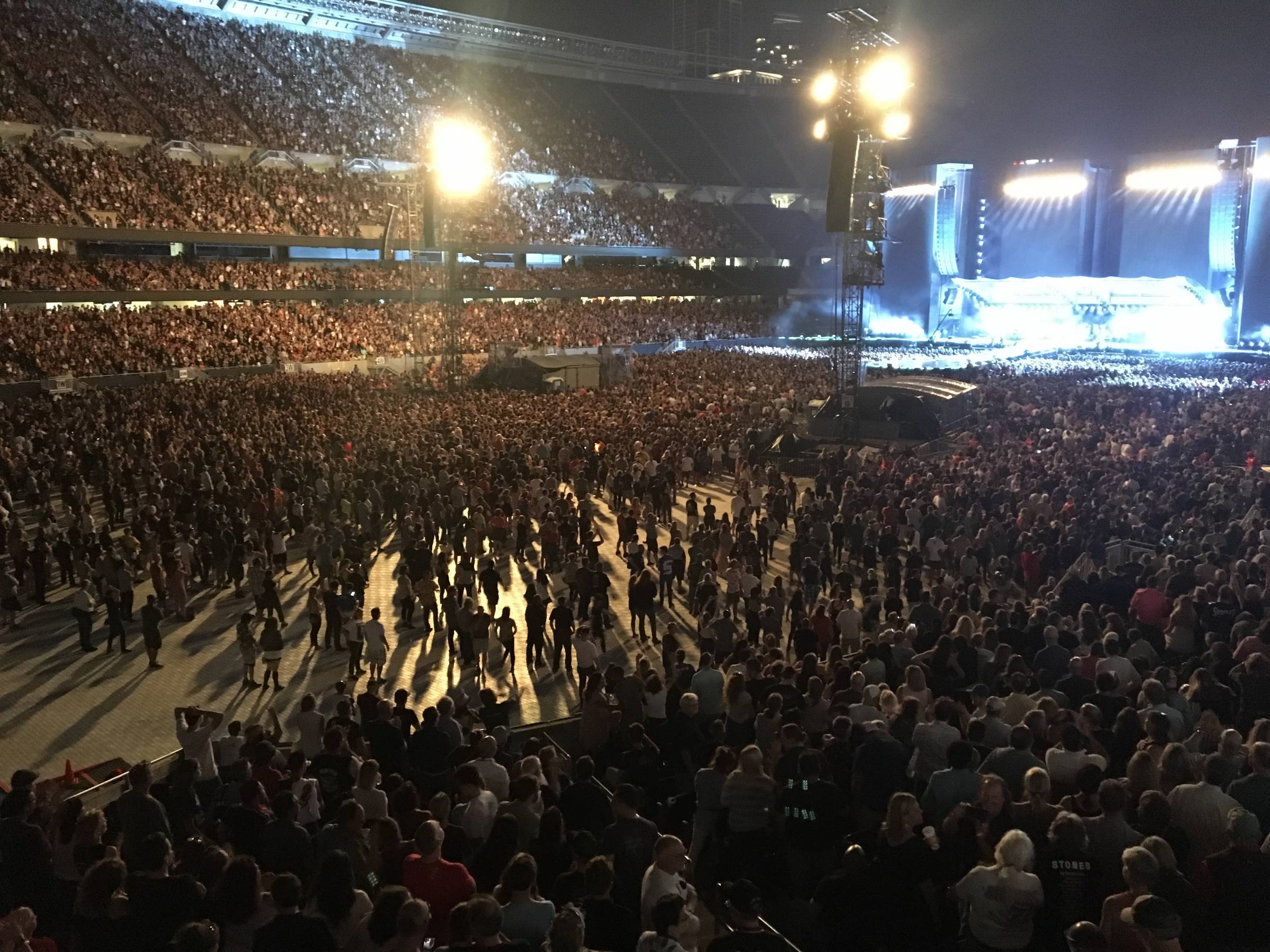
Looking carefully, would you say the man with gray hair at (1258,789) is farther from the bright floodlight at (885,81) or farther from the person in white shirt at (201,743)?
the bright floodlight at (885,81)

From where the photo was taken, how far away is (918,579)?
38.7 ft

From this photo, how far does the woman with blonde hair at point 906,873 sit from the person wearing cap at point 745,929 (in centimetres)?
96

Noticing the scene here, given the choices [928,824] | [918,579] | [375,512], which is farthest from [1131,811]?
[375,512]

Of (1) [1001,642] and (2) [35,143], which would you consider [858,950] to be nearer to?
(1) [1001,642]

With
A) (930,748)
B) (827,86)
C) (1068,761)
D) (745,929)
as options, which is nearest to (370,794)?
(745,929)

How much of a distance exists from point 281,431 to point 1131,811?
18.8 meters

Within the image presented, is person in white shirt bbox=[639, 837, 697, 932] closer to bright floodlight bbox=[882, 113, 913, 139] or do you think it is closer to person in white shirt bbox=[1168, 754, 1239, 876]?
person in white shirt bbox=[1168, 754, 1239, 876]

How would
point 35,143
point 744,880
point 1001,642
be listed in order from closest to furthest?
point 744,880 < point 1001,642 < point 35,143

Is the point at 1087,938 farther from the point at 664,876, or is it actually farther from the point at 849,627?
the point at 849,627

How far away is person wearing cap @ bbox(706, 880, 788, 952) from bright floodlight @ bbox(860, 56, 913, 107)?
2339cm

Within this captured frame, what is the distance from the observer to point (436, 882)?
451 centimetres

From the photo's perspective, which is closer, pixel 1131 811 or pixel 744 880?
pixel 744 880

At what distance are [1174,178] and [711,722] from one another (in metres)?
44.6

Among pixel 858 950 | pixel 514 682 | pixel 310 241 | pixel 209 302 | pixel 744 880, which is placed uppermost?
pixel 310 241
